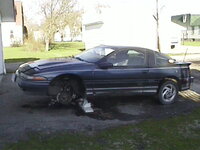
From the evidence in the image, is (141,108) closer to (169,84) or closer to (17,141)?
(169,84)

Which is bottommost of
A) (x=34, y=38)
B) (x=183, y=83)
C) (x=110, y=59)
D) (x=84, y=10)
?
(x=183, y=83)

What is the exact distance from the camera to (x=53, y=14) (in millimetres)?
34406

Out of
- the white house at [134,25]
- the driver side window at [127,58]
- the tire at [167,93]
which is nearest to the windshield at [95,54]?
the driver side window at [127,58]

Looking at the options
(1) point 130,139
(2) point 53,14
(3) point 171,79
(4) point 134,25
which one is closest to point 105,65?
(3) point 171,79

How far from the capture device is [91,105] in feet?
25.3

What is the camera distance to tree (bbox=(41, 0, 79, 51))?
34125 mm

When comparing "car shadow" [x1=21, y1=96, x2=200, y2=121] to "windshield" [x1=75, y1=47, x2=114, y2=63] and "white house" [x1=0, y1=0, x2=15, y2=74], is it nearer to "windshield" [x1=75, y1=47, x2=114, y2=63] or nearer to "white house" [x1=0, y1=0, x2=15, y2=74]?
"windshield" [x1=75, y1=47, x2=114, y2=63]

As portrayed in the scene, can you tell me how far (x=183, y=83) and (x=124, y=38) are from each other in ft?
63.4

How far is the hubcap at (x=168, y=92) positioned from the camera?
8196 millimetres

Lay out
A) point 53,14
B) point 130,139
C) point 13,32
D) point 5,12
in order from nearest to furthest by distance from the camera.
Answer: point 130,139
point 5,12
point 53,14
point 13,32

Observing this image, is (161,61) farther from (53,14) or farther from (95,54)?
(53,14)

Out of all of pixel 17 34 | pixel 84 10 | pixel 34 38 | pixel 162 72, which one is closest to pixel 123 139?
pixel 162 72

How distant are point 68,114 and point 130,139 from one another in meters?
1.90

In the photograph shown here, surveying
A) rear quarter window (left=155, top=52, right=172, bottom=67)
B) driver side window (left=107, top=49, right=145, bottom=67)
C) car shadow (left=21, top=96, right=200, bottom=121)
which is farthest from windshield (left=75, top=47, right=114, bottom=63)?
rear quarter window (left=155, top=52, right=172, bottom=67)
